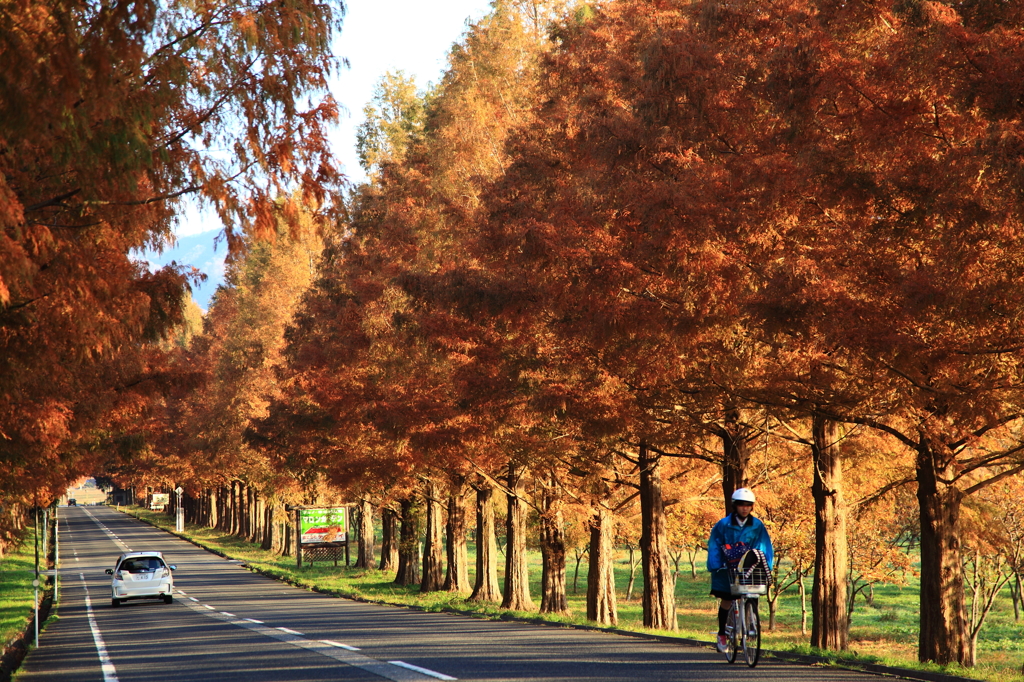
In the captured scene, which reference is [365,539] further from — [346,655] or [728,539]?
[728,539]

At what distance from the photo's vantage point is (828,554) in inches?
722

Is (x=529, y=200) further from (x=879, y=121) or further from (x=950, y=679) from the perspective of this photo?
(x=950, y=679)

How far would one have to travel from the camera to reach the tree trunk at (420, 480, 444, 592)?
37.5 meters

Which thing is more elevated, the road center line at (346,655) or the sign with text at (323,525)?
the road center line at (346,655)

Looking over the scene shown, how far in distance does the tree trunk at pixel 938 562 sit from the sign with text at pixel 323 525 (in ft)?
116

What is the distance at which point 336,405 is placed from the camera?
31688 mm

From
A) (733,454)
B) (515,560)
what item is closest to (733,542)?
(733,454)

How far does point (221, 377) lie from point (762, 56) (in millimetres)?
53641

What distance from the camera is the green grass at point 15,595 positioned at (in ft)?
75.6

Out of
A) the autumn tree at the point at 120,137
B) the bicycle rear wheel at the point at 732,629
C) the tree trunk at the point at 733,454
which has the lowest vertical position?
the bicycle rear wheel at the point at 732,629

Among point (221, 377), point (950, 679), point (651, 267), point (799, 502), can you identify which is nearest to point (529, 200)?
point (651, 267)

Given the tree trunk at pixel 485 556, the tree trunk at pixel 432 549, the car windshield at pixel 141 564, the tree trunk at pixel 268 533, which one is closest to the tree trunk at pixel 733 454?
the tree trunk at pixel 485 556

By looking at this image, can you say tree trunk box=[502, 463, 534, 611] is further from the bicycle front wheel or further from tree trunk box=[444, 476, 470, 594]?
the bicycle front wheel

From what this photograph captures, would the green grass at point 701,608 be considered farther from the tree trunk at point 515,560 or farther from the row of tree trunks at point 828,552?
the row of tree trunks at point 828,552
